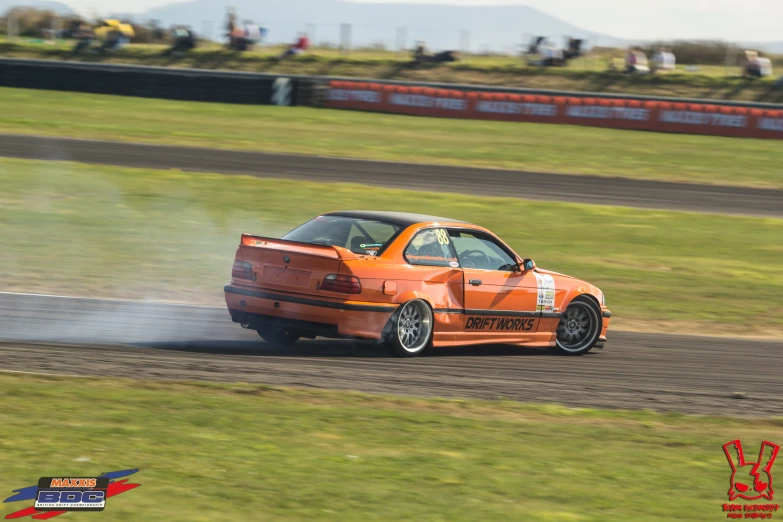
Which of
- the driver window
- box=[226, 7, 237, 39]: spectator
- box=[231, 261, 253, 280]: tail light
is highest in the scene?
box=[226, 7, 237, 39]: spectator

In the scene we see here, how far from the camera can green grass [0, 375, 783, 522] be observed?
4973mm

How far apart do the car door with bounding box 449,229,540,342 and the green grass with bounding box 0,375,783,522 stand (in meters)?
2.35

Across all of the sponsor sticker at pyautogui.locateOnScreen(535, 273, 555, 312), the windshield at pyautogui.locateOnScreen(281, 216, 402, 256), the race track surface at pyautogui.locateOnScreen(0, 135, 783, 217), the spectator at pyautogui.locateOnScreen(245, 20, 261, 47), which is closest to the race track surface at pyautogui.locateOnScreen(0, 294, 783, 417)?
the sponsor sticker at pyautogui.locateOnScreen(535, 273, 555, 312)

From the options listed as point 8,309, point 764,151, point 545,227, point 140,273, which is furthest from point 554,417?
point 764,151

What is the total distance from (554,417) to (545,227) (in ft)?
40.0

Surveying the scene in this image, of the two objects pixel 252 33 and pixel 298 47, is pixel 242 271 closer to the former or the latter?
pixel 298 47

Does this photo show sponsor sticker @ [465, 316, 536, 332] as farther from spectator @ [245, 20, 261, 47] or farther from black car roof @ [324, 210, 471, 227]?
spectator @ [245, 20, 261, 47]

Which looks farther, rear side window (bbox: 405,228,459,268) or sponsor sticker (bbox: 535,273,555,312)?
sponsor sticker (bbox: 535,273,555,312)

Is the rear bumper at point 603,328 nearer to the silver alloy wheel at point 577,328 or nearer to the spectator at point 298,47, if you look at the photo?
the silver alloy wheel at point 577,328

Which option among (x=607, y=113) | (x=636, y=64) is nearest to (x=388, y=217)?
(x=607, y=113)

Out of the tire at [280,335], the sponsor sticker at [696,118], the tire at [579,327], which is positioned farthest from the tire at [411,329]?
the sponsor sticker at [696,118]

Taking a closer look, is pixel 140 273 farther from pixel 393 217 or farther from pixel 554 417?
pixel 554 417

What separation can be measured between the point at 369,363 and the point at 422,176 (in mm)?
15582

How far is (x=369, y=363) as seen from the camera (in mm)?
8906
